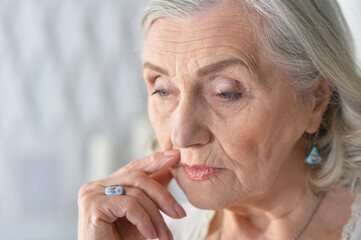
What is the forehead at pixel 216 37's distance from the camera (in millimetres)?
1390

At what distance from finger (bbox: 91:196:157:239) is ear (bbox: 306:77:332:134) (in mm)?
667

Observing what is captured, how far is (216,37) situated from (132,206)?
24.3 inches

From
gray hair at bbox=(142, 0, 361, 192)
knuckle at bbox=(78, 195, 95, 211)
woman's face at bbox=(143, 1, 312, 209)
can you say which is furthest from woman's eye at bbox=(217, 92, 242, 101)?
knuckle at bbox=(78, 195, 95, 211)

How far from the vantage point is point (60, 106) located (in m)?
3.28

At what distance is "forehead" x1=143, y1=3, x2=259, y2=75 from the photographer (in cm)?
139

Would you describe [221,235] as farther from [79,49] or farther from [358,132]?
[79,49]

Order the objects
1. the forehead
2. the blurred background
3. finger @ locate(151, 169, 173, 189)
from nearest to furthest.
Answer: the forehead → finger @ locate(151, 169, 173, 189) → the blurred background

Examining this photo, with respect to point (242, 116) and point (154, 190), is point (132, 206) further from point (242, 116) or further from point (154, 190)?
point (242, 116)

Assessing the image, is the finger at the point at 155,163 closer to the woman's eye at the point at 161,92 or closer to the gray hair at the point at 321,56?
the woman's eye at the point at 161,92

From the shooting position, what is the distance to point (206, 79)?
4.69ft

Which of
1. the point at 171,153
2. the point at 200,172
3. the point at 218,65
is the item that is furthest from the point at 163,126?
the point at 218,65

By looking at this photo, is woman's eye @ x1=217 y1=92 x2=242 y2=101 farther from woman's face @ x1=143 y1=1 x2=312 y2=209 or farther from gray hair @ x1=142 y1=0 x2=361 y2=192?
gray hair @ x1=142 y1=0 x2=361 y2=192

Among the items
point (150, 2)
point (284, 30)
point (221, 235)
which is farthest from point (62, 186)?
point (284, 30)

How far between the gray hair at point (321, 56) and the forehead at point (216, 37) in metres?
0.03
